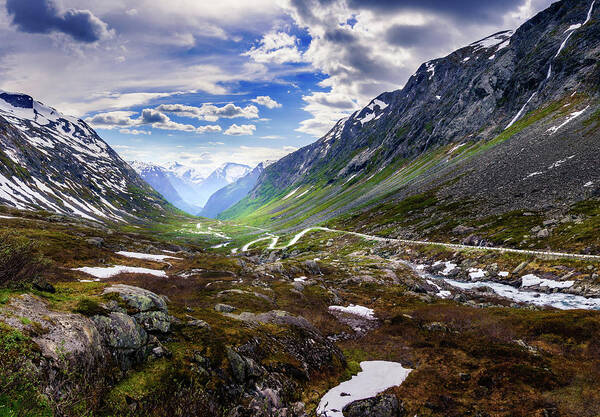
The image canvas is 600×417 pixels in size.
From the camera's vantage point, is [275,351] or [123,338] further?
[275,351]

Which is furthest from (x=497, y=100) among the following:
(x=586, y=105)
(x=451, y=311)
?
(x=451, y=311)

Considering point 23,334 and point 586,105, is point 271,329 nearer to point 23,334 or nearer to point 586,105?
point 23,334

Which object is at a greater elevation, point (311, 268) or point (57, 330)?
point (57, 330)

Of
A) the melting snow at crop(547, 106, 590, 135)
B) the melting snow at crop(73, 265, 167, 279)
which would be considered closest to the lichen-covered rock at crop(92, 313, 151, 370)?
the melting snow at crop(73, 265, 167, 279)

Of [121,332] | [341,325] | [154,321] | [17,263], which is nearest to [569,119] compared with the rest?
[341,325]

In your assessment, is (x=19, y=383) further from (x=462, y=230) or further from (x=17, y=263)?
(x=462, y=230)

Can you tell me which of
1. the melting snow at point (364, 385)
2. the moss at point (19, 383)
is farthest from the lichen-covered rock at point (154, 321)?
the melting snow at point (364, 385)
